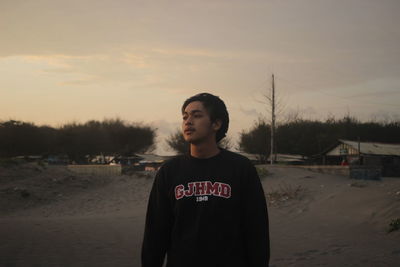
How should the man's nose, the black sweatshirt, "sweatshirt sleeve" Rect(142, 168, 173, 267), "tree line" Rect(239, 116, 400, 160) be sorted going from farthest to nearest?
"tree line" Rect(239, 116, 400, 160)
the man's nose
"sweatshirt sleeve" Rect(142, 168, 173, 267)
the black sweatshirt

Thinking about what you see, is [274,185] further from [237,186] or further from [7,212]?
[237,186]

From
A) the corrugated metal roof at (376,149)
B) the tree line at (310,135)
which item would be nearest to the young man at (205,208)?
the corrugated metal roof at (376,149)

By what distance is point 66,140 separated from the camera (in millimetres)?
53000

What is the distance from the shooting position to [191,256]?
2666 millimetres

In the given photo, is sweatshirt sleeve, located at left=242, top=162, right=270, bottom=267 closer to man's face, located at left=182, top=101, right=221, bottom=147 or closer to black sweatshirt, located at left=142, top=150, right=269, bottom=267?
black sweatshirt, located at left=142, top=150, right=269, bottom=267

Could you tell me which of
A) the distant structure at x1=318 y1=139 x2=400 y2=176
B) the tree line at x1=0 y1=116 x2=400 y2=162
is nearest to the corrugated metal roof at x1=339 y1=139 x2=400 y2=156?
the distant structure at x1=318 y1=139 x2=400 y2=176

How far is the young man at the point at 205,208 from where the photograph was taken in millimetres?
2693

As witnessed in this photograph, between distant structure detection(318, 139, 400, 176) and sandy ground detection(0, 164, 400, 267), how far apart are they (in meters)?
12.7

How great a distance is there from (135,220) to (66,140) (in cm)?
4299

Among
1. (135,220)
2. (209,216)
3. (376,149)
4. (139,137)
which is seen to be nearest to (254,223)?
(209,216)

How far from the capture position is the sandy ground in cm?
714

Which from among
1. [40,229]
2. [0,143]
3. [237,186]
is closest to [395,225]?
[237,186]

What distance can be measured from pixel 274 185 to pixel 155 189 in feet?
52.1

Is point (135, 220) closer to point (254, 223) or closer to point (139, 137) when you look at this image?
point (254, 223)
